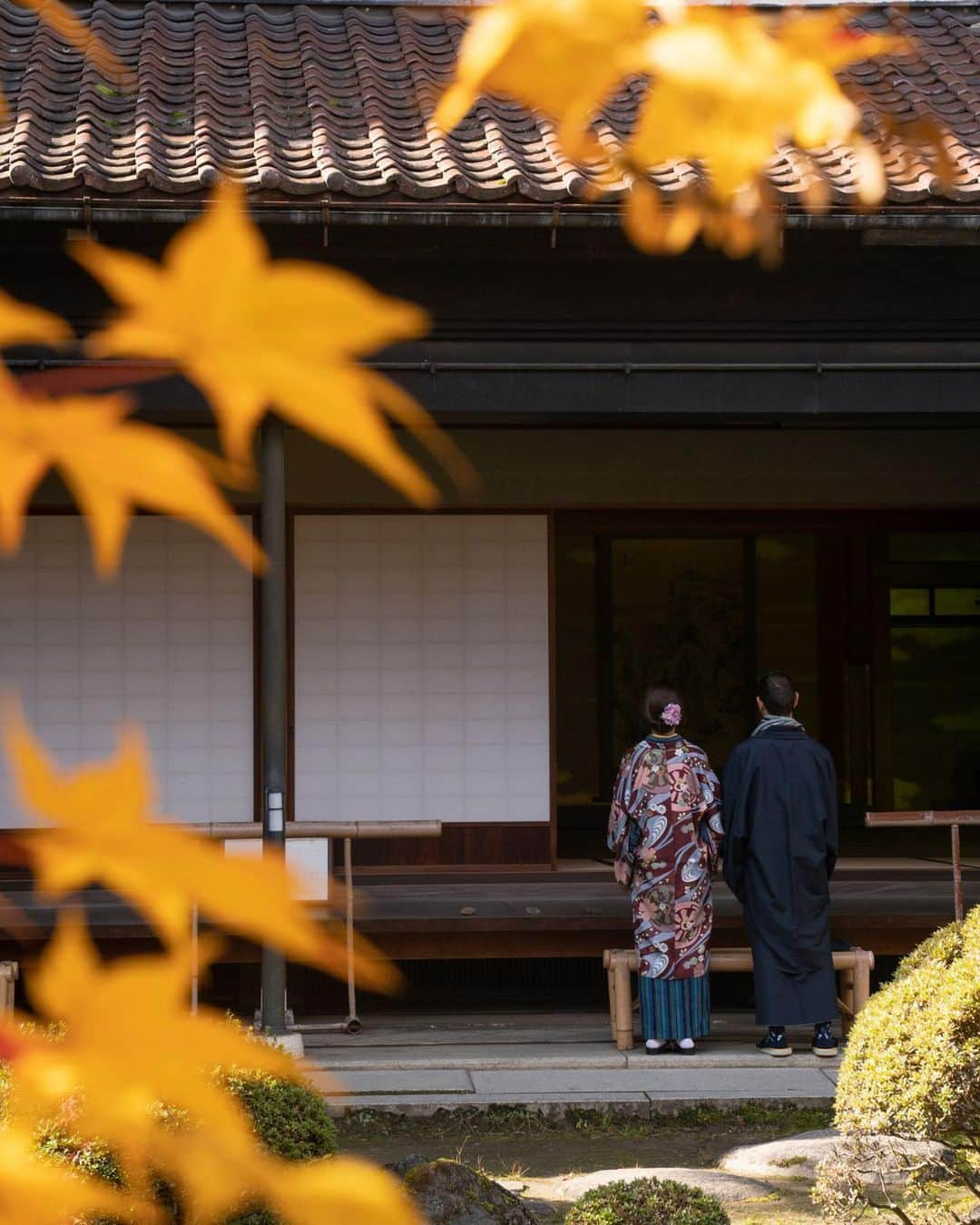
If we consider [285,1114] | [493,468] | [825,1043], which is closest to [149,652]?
[493,468]

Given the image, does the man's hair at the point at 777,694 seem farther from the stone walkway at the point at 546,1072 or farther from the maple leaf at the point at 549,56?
the maple leaf at the point at 549,56

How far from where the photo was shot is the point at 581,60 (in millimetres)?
653

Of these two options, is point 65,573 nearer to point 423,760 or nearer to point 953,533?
point 423,760

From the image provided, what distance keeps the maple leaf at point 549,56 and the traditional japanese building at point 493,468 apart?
6000mm

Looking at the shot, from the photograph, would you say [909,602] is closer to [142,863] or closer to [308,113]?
[308,113]

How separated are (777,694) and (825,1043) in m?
1.69

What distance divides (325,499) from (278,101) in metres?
2.56

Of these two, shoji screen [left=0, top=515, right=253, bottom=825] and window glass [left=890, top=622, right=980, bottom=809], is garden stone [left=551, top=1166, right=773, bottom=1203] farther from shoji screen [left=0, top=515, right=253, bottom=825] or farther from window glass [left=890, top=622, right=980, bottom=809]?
window glass [left=890, top=622, right=980, bottom=809]

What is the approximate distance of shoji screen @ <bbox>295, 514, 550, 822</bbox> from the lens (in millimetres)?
10078

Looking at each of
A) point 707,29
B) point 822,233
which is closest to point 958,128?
point 822,233

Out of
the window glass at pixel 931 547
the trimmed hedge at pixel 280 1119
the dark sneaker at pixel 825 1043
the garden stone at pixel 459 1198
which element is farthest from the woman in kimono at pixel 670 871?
the window glass at pixel 931 547

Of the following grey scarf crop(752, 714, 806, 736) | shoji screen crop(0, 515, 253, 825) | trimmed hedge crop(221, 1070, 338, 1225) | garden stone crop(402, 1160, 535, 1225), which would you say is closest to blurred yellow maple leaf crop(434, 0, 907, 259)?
trimmed hedge crop(221, 1070, 338, 1225)

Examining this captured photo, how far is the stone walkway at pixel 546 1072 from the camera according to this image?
22.9 feet

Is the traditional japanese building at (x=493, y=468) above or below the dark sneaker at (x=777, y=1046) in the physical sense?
above
